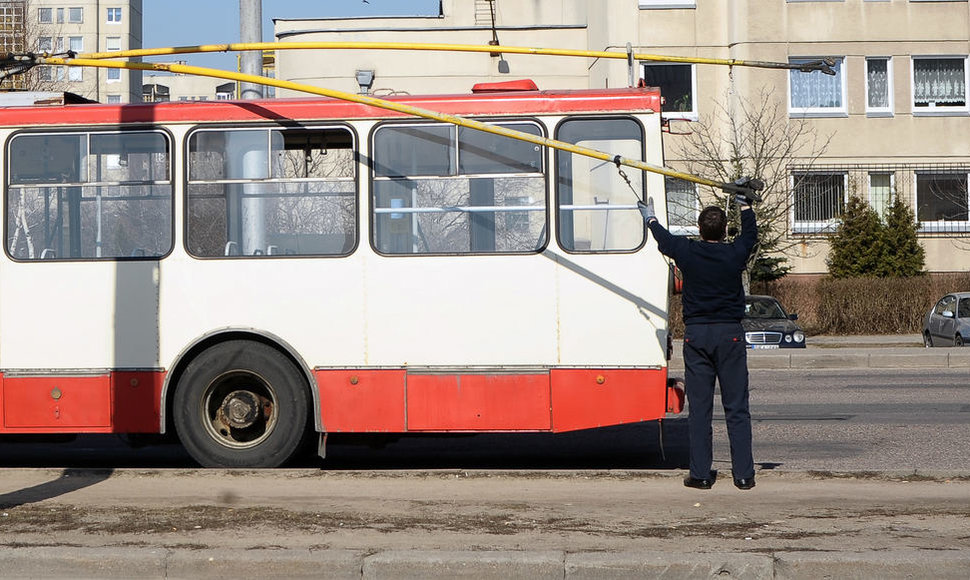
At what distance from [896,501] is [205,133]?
574 centimetres

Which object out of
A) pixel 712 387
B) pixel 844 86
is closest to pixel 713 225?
pixel 712 387

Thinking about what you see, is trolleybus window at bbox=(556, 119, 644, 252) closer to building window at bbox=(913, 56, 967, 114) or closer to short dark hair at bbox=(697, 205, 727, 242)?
short dark hair at bbox=(697, 205, 727, 242)

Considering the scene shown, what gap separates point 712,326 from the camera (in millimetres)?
8750

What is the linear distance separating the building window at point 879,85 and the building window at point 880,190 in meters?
1.97

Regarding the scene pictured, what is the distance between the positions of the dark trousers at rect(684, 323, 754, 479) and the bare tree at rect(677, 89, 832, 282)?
83.7ft

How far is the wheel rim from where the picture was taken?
9844 mm

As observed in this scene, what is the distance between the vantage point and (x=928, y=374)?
20000mm

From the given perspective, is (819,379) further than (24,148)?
Yes

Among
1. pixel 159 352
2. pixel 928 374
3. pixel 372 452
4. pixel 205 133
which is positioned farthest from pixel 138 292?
pixel 928 374

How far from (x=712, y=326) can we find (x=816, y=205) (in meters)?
30.2

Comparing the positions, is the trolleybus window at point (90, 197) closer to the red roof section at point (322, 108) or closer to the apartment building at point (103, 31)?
the red roof section at point (322, 108)

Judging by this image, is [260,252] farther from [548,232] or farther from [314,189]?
[548,232]

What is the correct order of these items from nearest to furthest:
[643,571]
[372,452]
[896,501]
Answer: [643,571] → [896,501] → [372,452]

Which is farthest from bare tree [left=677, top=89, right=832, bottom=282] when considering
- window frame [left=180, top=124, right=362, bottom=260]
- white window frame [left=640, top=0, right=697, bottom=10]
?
window frame [left=180, top=124, right=362, bottom=260]
